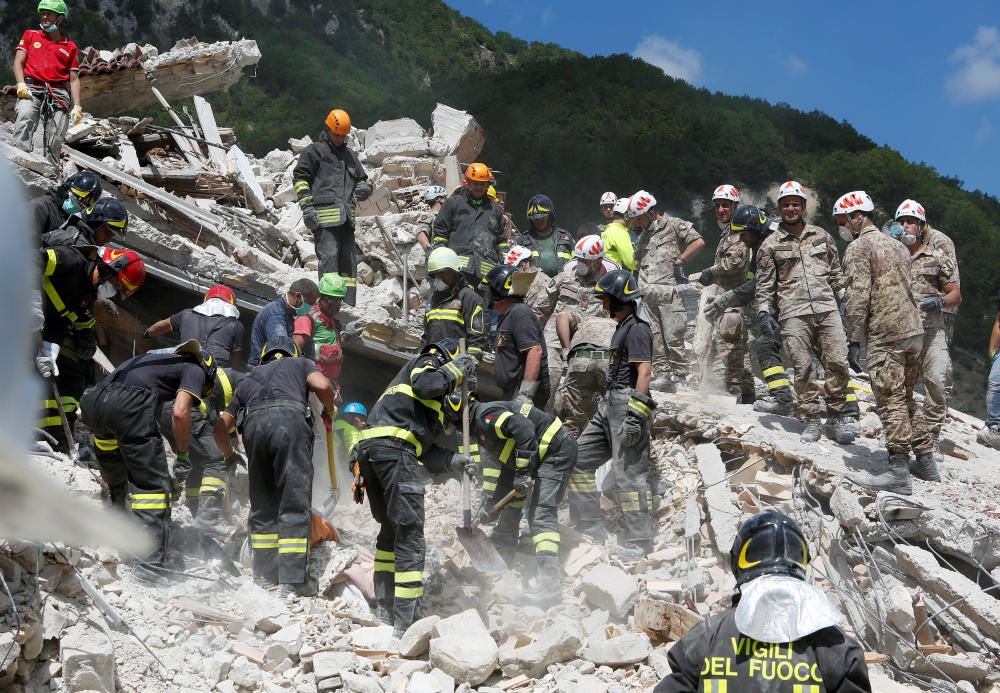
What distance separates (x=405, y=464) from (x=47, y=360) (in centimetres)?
252

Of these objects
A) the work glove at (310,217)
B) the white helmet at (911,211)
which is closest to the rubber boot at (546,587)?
the work glove at (310,217)

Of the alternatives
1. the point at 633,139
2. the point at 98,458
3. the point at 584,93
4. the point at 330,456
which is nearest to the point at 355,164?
the point at 330,456

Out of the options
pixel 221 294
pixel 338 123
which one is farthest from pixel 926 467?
pixel 338 123

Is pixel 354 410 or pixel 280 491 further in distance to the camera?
pixel 354 410

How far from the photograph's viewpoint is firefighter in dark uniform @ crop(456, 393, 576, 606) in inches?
259

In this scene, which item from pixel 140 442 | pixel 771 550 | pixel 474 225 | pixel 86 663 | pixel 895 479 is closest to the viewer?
pixel 771 550

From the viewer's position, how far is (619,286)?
7.10 meters

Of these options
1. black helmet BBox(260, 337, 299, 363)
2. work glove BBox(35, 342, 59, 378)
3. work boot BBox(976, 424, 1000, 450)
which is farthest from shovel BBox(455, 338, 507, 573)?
work boot BBox(976, 424, 1000, 450)

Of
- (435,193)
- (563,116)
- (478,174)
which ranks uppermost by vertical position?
(563,116)

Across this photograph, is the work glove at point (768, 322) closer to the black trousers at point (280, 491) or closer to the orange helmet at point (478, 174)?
the orange helmet at point (478, 174)

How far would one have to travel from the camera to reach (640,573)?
693cm

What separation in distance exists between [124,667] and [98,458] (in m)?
1.79

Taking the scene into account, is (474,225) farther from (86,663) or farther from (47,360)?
(86,663)

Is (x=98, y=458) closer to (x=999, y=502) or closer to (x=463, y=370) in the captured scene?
(x=463, y=370)
